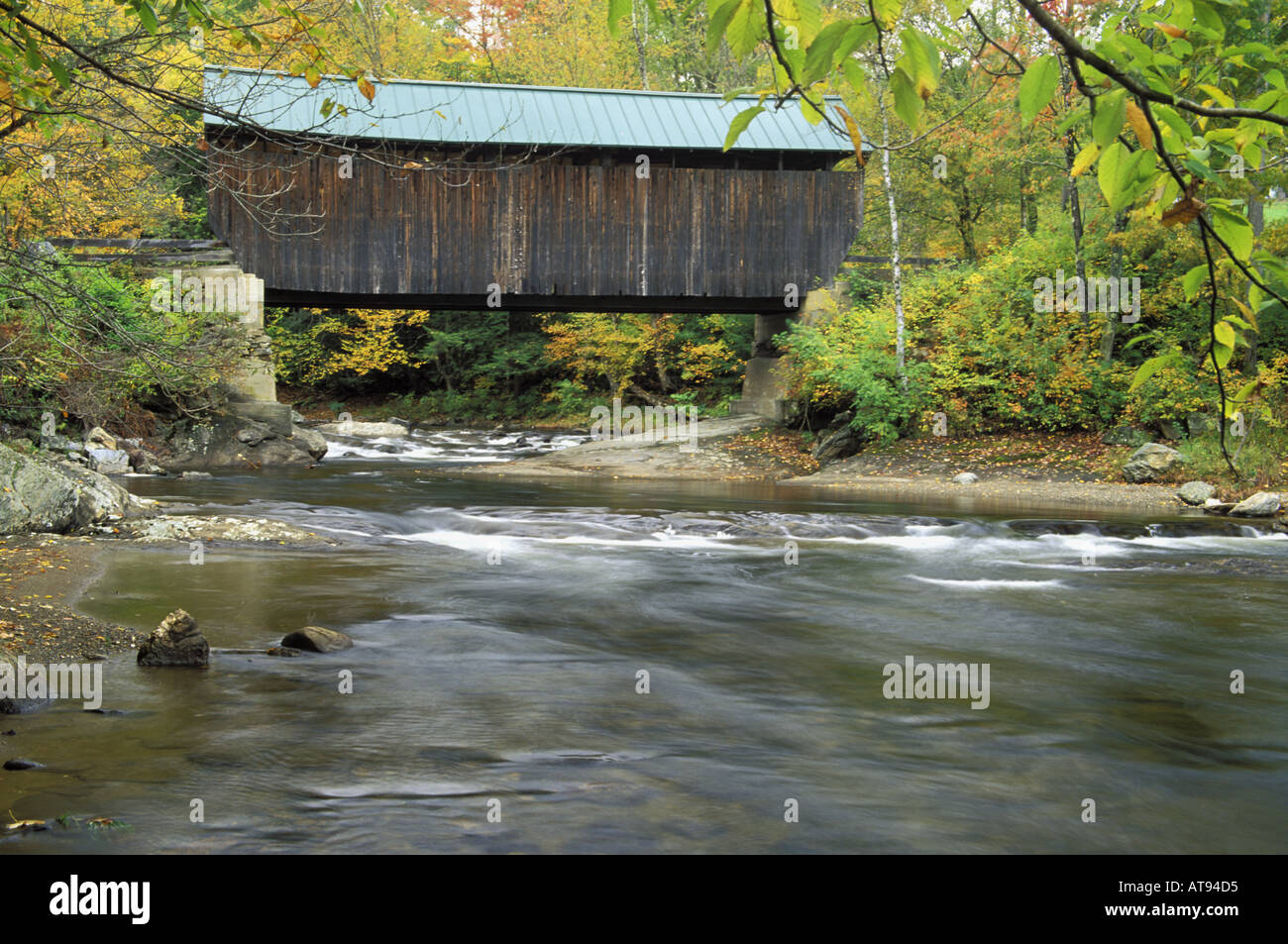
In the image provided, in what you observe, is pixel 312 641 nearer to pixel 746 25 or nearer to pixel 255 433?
pixel 746 25

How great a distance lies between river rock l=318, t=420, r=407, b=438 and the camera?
30000 mm

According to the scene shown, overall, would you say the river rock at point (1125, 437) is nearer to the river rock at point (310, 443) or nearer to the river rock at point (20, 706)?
the river rock at point (310, 443)

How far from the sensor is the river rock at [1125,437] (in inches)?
736

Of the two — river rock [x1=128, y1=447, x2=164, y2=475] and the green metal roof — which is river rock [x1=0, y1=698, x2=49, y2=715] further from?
the green metal roof

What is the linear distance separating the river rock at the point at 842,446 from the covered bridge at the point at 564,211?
13.3 ft

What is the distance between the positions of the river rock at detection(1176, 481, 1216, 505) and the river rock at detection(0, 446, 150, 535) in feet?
47.3

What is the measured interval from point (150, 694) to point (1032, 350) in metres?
18.3

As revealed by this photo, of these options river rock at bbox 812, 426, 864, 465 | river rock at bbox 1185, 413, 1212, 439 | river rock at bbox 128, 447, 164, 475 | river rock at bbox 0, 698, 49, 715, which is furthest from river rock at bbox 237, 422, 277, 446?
river rock at bbox 1185, 413, 1212, 439

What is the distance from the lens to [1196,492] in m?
15.6

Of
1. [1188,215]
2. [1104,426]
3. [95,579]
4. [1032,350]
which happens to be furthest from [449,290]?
[1188,215]

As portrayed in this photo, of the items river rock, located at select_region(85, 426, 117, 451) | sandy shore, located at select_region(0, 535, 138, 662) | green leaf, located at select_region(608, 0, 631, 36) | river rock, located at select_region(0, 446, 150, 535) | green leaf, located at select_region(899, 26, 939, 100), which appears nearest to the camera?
green leaf, located at select_region(899, 26, 939, 100)

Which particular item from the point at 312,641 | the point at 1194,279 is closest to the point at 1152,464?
the point at 312,641

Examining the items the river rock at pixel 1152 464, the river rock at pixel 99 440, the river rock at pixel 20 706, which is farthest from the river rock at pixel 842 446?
the river rock at pixel 20 706

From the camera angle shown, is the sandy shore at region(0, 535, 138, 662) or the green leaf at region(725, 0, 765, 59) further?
the sandy shore at region(0, 535, 138, 662)
